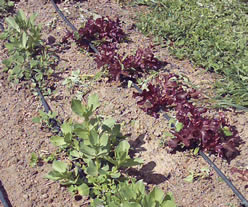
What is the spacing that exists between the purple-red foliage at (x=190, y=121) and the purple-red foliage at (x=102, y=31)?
1051 millimetres

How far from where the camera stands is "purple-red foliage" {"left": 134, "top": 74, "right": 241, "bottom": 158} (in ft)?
11.1

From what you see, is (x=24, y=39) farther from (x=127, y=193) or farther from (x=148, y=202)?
(x=148, y=202)

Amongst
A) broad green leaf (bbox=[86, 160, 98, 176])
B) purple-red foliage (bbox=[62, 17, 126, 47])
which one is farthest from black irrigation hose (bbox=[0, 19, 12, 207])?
purple-red foliage (bbox=[62, 17, 126, 47])

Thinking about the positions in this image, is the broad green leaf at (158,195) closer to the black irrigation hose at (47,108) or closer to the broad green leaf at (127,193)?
the broad green leaf at (127,193)

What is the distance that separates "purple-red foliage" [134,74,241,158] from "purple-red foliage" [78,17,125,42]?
1.05 metres

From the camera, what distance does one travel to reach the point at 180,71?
4352mm

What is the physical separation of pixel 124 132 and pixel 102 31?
156 cm

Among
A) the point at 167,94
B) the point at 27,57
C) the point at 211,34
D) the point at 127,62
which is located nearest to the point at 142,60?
the point at 127,62

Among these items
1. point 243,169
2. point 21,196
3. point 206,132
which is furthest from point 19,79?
point 243,169

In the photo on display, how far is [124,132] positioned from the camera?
3.70 m

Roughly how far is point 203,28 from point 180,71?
34.2 inches

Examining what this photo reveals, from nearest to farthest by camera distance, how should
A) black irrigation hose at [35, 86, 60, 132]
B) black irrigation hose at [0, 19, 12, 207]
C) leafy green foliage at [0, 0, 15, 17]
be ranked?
1. black irrigation hose at [0, 19, 12, 207]
2. black irrigation hose at [35, 86, 60, 132]
3. leafy green foliage at [0, 0, 15, 17]

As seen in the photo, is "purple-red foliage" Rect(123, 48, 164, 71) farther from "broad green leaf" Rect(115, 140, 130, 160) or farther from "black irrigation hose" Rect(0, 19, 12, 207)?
"black irrigation hose" Rect(0, 19, 12, 207)

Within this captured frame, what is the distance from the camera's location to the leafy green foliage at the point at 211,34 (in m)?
4.07
